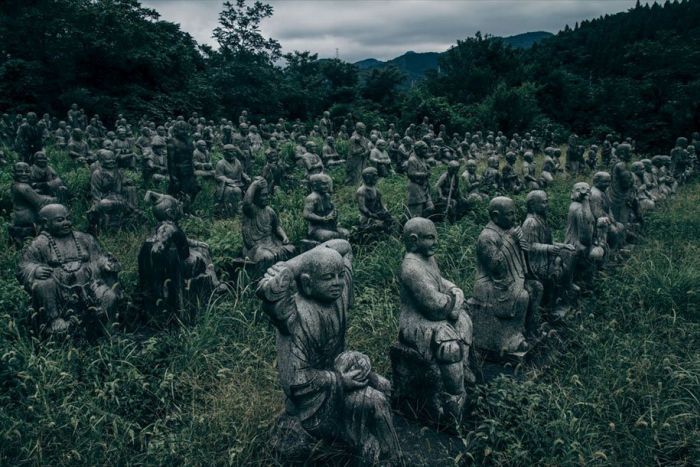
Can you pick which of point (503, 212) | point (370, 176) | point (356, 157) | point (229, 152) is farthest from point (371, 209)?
point (356, 157)

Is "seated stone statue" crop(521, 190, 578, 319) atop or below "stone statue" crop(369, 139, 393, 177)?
below

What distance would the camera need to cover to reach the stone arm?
449 cm

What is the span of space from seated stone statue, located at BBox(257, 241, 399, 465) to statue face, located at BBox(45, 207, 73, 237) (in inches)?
129

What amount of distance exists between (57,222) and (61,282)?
0.65 m

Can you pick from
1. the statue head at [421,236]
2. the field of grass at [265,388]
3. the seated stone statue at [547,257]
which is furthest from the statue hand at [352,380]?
the seated stone statue at [547,257]

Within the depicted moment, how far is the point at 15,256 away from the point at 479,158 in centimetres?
1681

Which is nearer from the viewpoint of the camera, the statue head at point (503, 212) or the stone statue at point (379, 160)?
the statue head at point (503, 212)

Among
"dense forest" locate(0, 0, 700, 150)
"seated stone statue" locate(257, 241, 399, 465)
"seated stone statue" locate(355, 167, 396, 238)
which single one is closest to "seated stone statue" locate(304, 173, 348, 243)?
"seated stone statue" locate(355, 167, 396, 238)

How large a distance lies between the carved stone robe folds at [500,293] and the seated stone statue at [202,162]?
910cm

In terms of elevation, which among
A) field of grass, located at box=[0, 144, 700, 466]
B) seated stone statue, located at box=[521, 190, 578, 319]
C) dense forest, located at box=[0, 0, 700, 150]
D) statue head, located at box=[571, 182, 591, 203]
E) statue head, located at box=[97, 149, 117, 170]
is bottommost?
field of grass, located at box=[0, 144, 700, 466]

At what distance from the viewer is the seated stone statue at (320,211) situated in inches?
318

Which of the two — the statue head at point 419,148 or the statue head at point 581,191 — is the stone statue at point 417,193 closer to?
the statue head at point 419,148

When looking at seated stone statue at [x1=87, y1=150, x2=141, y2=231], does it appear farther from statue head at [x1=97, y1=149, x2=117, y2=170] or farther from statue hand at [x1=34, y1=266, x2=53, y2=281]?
statue hand at [x1=34, y1=266, x2=53, y2=281]

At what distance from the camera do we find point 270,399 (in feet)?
14.7
